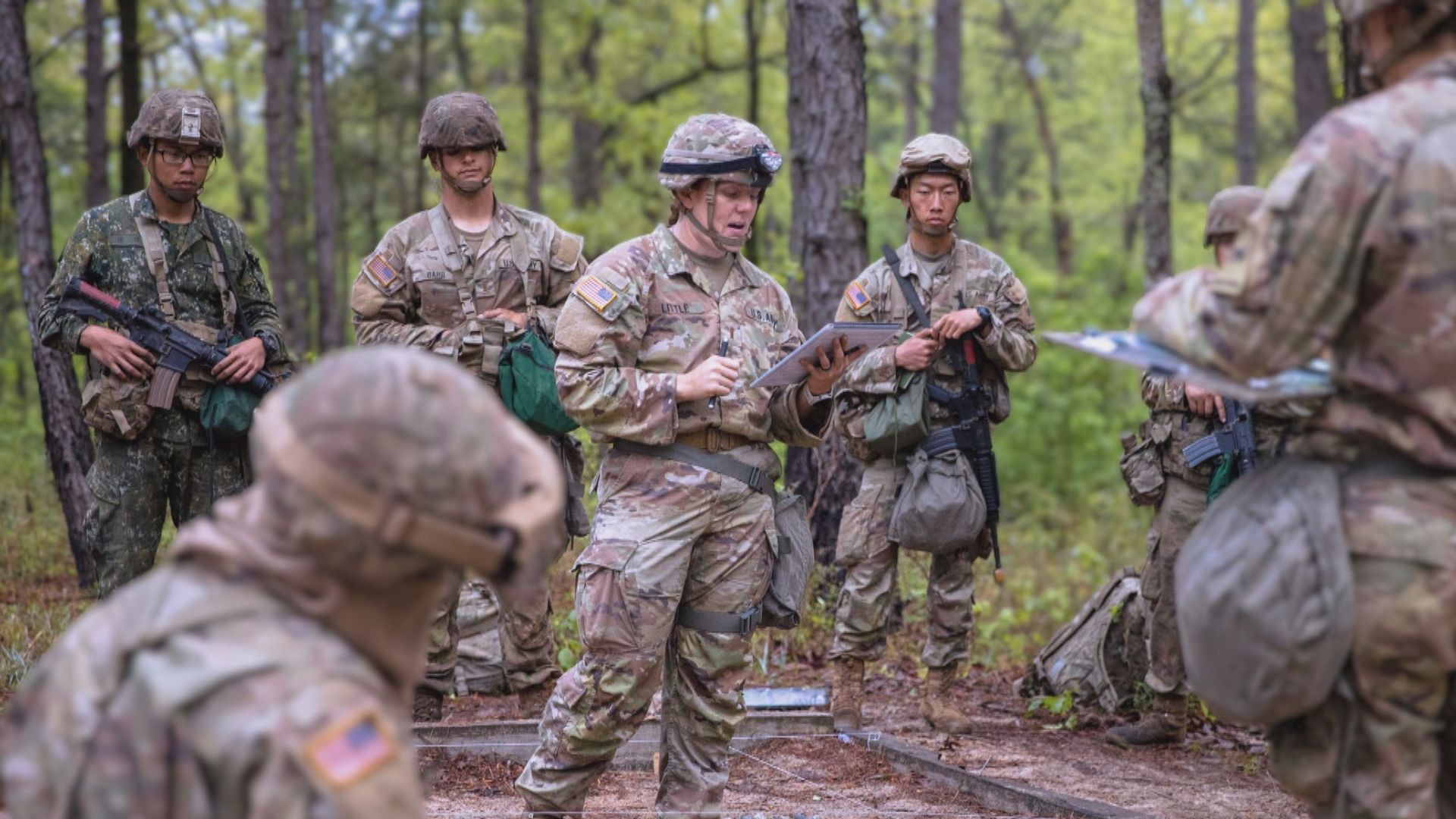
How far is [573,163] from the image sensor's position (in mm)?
25516

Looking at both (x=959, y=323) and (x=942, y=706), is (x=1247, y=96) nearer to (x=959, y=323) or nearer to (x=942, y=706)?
(x=959, y=323)

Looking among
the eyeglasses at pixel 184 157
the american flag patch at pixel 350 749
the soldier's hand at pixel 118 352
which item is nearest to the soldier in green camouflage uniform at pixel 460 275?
the eyeglasses at pixel 184 157

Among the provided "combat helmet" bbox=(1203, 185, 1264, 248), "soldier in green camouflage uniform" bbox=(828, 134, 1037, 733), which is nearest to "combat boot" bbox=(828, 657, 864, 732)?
"soldier in green camouflage uniform" bbox=(828, 134, 1037, 733)

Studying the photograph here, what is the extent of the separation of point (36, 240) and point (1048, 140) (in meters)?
24.6

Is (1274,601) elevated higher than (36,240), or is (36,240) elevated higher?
(36,240)

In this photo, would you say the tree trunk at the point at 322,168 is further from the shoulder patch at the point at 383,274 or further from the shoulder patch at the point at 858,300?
the shoulder patch at the point at 858,300

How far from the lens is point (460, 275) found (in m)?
6.69

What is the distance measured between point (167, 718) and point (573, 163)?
940 inches

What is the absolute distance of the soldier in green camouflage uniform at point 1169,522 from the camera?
6.71 metres

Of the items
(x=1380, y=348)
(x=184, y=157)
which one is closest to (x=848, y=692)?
(x=184, y=157)

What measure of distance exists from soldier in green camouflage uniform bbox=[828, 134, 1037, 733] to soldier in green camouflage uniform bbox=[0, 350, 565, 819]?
15.3 ft

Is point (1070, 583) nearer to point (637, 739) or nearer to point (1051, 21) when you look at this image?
point (637, 739)

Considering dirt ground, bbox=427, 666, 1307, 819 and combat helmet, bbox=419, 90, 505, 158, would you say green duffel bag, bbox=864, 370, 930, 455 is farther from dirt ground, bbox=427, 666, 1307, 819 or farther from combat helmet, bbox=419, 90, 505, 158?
combat helmet, bbox=419, 90, 505, 158

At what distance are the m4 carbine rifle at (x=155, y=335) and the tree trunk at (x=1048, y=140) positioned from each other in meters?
25.1
